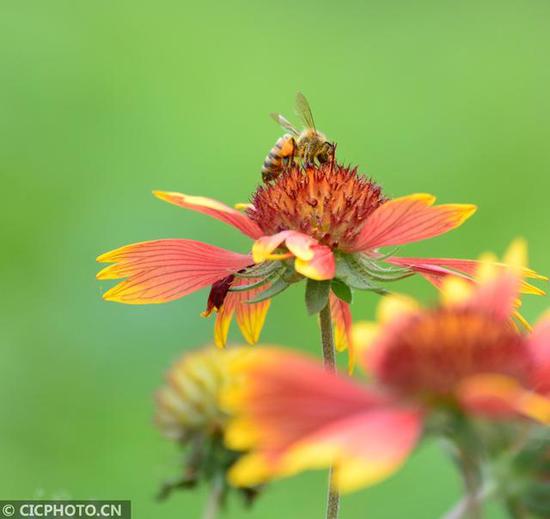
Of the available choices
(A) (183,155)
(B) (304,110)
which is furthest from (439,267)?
(A) (183,155)

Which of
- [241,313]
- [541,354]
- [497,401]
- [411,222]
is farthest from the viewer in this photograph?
[241,313]

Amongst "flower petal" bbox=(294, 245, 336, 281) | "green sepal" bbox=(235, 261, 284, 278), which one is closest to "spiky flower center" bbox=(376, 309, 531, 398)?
"flower petal" bbox=(294, 245, 336, 281)

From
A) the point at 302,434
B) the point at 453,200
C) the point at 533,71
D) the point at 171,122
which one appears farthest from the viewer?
the point at 533,71

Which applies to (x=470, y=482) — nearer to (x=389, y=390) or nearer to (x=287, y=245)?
(x=389, y=390)

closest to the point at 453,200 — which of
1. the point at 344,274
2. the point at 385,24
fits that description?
the point at 385,24

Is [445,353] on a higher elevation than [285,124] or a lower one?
lower

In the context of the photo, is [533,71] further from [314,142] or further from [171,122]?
[314,142]
